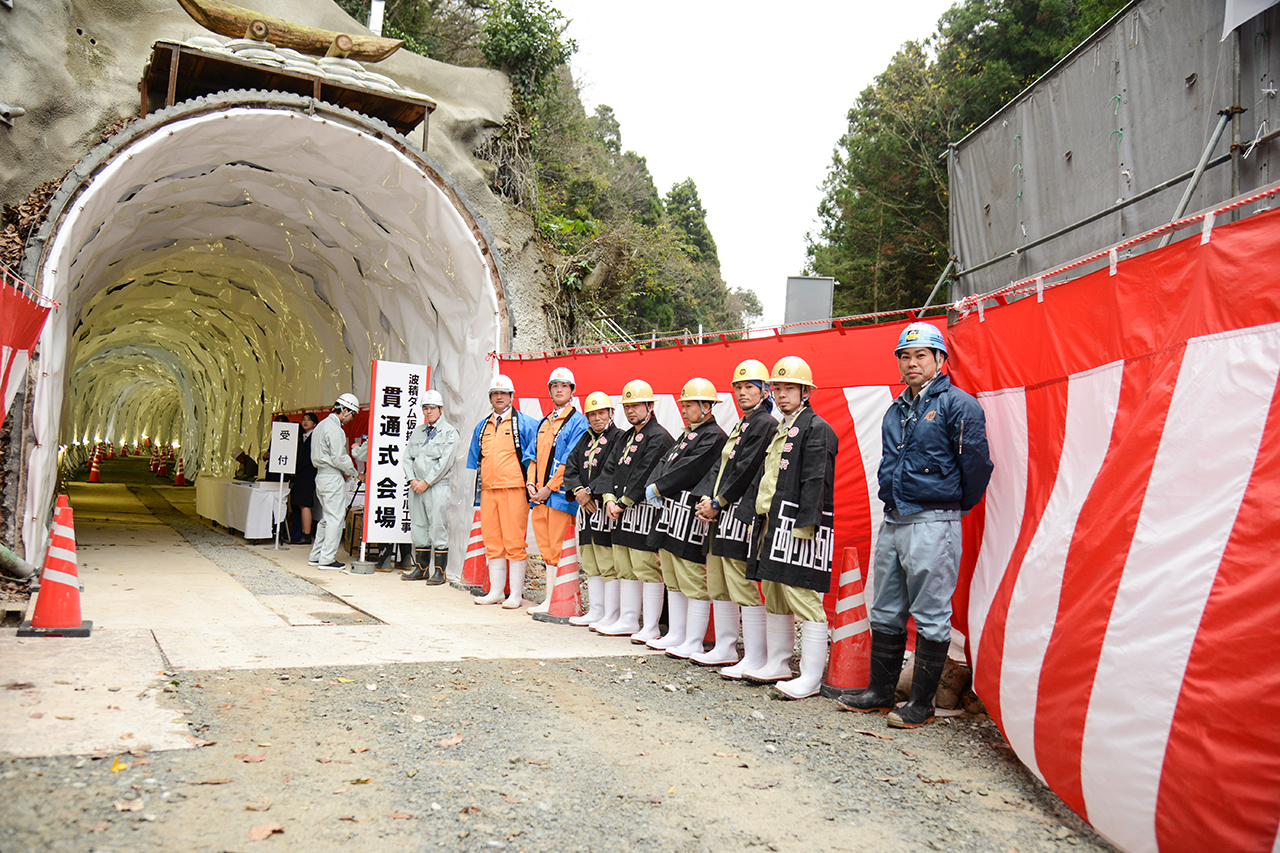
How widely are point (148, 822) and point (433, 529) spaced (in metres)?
6.84

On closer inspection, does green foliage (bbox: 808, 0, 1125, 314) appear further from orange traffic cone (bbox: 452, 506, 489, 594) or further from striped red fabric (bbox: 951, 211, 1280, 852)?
striped red fabric (bbox: 951, 211, 1280, 852)

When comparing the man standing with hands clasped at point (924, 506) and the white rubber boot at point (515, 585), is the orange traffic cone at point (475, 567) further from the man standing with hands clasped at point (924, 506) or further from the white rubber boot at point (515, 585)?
the man standing with hands clasped at point (924, 506)

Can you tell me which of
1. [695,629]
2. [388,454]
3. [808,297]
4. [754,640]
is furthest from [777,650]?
[388,454]

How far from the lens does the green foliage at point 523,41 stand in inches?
617

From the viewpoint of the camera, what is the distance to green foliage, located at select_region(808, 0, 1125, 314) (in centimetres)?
2028

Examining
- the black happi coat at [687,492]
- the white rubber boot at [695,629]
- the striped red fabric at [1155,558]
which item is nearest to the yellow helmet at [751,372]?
the black happi coat at [687,492]

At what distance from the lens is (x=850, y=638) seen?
5.12 m

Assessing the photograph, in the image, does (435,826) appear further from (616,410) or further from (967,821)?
(616,410)

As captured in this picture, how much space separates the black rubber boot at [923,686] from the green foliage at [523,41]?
46.3 ft

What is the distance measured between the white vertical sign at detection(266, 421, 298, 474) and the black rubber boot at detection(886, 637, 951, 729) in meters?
10.2

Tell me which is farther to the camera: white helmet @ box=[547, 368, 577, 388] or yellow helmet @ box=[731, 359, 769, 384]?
white helmet @ box=[547, 368, 577, 388]

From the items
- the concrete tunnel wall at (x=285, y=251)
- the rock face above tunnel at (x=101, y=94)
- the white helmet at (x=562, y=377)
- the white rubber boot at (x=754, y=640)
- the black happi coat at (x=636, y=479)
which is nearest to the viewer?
the white rubber boot at (x=754, y=640)

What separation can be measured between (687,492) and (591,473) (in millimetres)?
1208

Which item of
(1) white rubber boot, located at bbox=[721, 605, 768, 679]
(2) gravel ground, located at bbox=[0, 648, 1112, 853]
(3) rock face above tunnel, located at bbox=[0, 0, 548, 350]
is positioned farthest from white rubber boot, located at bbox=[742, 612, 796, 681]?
(3) rock face above tunnel, located at bbox=[0, 0, 548, 350]
